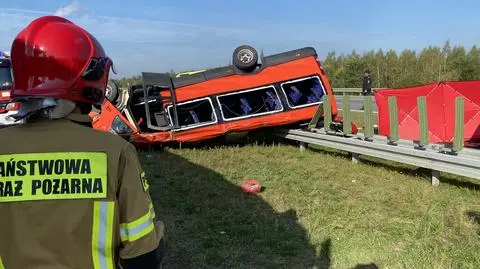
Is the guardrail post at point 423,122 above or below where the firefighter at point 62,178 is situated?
below

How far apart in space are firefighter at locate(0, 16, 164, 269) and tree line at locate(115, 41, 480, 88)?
41.4 m

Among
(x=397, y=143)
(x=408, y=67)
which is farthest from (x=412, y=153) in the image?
(x=408, y=67)

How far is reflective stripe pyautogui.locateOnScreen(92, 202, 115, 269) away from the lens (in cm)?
156

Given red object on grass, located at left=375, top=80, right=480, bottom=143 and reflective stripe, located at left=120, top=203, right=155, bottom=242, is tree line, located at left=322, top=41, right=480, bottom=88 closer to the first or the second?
red object on grass, located at left=375, top=80, right=480, bottom=143

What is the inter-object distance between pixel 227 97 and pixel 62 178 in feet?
28.1

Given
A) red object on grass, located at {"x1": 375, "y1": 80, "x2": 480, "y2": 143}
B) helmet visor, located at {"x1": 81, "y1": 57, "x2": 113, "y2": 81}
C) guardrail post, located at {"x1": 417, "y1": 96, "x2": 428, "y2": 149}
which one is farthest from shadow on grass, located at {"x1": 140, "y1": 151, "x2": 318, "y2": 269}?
red object on grass, located at {"x1": 375, "y1": 80, "x2": 480, "y2": 143}

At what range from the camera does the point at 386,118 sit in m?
9.08

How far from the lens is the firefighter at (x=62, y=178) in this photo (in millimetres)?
1544

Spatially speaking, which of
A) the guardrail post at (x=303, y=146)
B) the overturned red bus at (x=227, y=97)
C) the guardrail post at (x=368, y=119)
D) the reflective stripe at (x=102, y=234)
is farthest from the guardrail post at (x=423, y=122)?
the reflective stripe at (x=102, y=234)

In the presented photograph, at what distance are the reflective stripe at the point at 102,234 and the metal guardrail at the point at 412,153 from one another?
17.6 ft

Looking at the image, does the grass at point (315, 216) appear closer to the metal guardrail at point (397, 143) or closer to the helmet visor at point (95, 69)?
the metal guardrail at point (397, 143)

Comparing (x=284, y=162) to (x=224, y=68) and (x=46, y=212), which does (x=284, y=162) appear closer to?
(x=224, y=68)

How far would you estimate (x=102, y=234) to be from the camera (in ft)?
5.18

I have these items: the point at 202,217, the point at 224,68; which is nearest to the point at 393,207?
the point at 202,217
